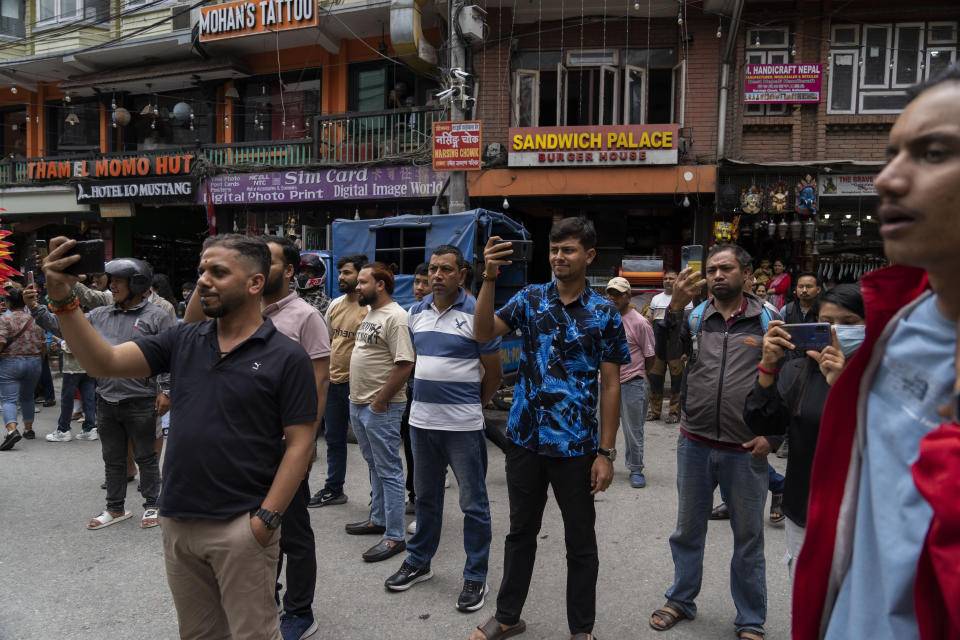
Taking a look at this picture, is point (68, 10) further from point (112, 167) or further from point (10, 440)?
point (10, 440)

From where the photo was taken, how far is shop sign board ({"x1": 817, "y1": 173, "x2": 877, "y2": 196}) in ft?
36.8

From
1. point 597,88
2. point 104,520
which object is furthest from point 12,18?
point 104,520

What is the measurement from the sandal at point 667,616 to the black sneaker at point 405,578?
1.44 metres

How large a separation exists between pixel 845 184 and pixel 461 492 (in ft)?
34.8

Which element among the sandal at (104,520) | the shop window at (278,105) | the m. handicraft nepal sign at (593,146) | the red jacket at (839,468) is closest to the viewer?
the red jacket at (839,468)

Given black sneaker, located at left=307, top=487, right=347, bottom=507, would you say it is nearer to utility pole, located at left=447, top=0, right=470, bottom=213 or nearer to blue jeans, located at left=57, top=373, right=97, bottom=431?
blue jeans, located at left=57, top=373, right=97, bottom=431

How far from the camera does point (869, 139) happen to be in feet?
38.7

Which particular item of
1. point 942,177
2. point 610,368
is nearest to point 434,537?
point 610,368

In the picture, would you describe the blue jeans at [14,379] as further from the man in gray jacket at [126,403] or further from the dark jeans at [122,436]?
the dark jeans at [122,436]

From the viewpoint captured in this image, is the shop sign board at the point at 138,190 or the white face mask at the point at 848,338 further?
the shop sign board at the point at 138,190

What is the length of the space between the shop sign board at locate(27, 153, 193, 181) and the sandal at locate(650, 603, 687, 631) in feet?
48.8

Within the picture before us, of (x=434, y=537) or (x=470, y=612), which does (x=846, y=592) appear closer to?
(x=470, y=612)

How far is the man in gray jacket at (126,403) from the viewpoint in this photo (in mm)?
5012

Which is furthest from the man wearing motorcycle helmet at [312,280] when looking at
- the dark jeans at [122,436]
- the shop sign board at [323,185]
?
the shop sign board at [323,185]
